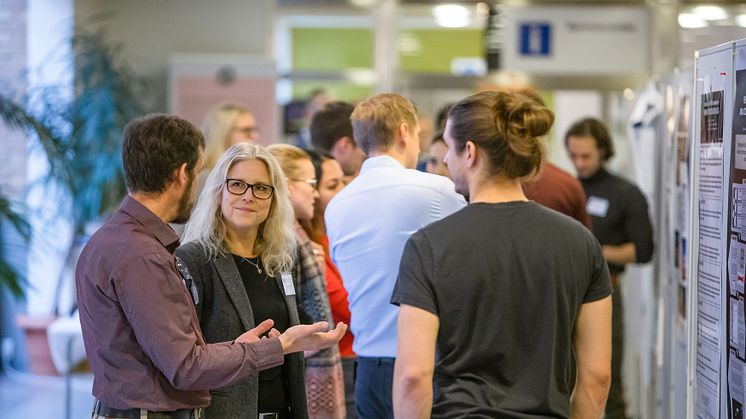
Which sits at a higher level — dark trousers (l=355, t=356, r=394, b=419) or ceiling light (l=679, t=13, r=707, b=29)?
ceiling light (l=679, t=13, r=707, b=29)

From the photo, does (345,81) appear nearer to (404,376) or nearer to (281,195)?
(281,195)

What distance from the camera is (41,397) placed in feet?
22.1

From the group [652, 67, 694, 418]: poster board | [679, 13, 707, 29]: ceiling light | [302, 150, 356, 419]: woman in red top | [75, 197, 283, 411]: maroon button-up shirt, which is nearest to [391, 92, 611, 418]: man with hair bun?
[75, 197, 283, 411]: maroon button-up shirt

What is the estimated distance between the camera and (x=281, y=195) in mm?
2947

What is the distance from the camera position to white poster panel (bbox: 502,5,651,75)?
8.13 m

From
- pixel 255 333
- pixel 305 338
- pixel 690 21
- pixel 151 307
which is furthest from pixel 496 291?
pixel 690 21

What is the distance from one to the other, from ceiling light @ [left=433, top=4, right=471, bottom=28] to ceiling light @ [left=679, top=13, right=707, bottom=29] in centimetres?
173

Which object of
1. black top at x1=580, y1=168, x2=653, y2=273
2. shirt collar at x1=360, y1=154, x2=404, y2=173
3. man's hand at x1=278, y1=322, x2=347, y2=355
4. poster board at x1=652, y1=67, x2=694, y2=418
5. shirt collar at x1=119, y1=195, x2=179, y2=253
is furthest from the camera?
black top at x1=580, y1=168, x2=653, y2=273

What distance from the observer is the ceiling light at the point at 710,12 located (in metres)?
8.07

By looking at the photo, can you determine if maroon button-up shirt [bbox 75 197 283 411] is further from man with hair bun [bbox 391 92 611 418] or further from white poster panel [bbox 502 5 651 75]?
white poster panel [bbox 502 5 651 75]

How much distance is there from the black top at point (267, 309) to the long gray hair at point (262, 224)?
0.04 metres

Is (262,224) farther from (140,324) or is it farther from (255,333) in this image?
(140,324)

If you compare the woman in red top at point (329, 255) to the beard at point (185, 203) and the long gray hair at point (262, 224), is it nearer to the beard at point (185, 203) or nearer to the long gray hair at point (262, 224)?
the long gray hair at point (262, 224)

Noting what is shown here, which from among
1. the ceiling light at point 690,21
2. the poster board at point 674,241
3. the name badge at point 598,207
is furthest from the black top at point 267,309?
the ceiling light at point 690,21
